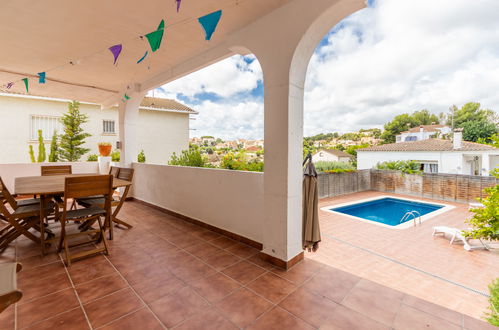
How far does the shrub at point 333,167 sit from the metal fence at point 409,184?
166mm

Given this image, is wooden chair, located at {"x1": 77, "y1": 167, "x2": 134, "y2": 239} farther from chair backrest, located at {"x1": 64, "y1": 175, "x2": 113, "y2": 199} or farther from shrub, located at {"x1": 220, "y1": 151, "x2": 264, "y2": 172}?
shrub, located at {"x1": 220, "y1": 151, "x2": 264, "y2": 172}

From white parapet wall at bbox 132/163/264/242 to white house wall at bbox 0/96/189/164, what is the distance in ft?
20.0

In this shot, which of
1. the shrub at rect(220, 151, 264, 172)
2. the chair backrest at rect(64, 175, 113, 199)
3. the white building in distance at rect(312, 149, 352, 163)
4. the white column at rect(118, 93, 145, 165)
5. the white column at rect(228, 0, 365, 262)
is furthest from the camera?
the white building in distance at rect(312, 149, 352, 163)

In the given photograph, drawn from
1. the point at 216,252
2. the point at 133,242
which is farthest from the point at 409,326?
the point at 133,242

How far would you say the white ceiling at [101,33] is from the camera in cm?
235

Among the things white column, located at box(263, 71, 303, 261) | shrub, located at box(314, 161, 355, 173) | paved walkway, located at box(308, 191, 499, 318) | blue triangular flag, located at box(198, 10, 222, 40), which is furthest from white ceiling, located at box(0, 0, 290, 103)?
shrub, located at box(314, 161, 355, 173)

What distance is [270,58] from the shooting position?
250 cm

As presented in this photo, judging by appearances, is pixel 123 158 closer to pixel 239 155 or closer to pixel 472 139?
pixel 239 155

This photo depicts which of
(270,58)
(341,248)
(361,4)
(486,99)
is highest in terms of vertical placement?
(486,99)

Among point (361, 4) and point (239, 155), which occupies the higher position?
point (361, 4)

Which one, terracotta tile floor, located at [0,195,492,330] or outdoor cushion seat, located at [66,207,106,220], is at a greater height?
outdoor cushion seat, located at [66,207,106,220]

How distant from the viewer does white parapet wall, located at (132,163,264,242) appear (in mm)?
3061

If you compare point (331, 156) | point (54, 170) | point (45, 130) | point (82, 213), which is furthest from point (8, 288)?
point (331, 156)

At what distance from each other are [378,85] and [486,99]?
31.4ft
